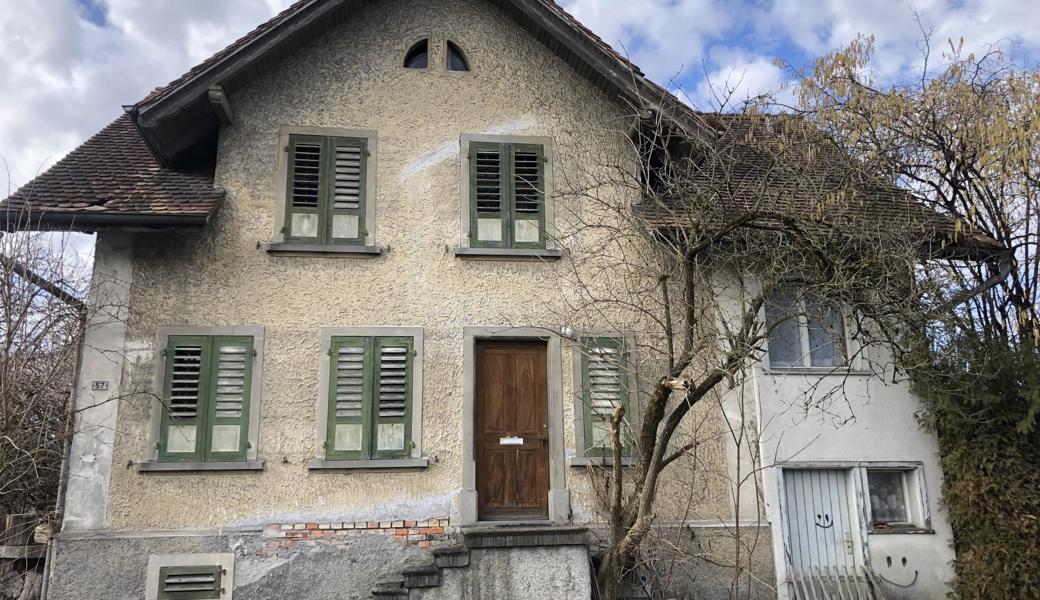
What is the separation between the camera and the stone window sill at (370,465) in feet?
29.0

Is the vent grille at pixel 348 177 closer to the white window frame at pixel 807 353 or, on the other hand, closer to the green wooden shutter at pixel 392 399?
the green wooden shutter at pixel 392 399

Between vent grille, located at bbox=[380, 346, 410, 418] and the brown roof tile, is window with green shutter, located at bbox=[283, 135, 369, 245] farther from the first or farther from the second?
the brown roof tile

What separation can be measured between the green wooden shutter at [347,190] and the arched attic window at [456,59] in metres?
1.52

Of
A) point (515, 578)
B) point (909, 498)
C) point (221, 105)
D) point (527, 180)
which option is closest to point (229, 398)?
point (221, 105)

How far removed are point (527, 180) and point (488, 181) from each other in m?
0.47

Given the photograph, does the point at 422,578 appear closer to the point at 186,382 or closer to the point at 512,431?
the point at 512,431

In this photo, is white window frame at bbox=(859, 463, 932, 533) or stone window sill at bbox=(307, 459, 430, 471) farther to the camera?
white window frame at bbox=(859, 463, 932, 533)

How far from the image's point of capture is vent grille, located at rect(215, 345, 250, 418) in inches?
352

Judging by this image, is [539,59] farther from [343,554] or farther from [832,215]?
[343,554]

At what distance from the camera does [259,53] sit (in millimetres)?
9375

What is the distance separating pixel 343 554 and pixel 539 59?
20.4ft

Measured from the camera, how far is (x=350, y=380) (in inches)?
360

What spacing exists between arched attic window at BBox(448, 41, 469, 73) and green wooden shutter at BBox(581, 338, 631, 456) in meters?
3.76

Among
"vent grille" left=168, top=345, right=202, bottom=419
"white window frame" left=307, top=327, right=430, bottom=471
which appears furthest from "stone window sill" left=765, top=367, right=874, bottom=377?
"vent grille" left=168, top=345, right=202, bottom=419
